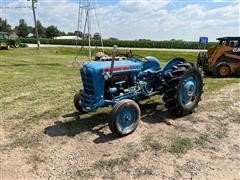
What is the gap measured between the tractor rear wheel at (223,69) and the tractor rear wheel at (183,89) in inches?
254

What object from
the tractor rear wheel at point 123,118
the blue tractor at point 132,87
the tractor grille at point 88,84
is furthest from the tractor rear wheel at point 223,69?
the tractor grille at point 88,84

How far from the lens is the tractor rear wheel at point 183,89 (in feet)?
24.7

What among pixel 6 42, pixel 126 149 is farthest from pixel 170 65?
pixel 6 42

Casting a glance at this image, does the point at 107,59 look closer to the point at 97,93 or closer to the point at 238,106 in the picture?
the point at 97,93

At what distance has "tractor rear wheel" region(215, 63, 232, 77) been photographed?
14273 mm

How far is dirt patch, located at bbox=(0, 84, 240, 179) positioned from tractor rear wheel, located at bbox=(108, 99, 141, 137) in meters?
0.14

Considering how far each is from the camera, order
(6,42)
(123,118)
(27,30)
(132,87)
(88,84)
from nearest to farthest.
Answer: (123,118)
(88,84)
(132,87)
(6,42)
(27,30)

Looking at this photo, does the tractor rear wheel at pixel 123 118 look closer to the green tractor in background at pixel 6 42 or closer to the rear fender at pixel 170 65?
the rear fender at pixel 170 65

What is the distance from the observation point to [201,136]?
21.9 ft

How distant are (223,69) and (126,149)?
9.37 metres

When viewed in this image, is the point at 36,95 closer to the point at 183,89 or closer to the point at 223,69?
the point at 183,89

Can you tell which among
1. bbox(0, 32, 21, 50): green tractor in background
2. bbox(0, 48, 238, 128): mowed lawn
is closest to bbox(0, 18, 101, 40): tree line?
bbox(0, 32, 21, 50): green tractor in background

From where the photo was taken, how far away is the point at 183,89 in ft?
25.4

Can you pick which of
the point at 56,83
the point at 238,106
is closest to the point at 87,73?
the point at 238,106
